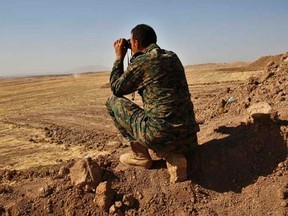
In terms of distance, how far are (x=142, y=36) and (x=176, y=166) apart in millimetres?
1483

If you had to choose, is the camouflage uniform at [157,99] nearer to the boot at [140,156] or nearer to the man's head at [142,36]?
the man's head at [142,36]

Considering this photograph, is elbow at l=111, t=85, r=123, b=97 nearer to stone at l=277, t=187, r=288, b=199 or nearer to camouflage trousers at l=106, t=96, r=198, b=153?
camouflage trousers at l=106, t=96, r=198, b=153

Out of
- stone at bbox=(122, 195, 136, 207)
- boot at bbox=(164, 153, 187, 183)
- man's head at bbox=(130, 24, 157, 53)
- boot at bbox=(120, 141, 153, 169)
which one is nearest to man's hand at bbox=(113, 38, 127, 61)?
man's head at bbox=(130, 24, 157, 53)

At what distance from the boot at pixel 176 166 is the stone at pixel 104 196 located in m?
0.71

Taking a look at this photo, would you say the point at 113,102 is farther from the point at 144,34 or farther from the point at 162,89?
the point at 144,34

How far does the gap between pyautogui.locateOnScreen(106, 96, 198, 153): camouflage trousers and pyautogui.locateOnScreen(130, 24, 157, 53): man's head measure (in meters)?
0.63

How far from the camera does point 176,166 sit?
477 cm

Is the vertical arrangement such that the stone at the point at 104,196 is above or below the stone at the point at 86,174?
below

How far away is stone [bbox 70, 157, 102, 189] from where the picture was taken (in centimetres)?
492

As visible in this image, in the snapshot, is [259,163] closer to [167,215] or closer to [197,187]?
[197,187]

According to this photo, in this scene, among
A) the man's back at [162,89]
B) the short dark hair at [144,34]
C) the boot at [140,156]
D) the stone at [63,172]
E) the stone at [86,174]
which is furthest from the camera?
the stone at [63,172]

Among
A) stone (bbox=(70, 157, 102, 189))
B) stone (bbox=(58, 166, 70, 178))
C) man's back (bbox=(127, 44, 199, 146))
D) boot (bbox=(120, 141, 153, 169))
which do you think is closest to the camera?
man's back (bbox=(127, 44, 199, 146))

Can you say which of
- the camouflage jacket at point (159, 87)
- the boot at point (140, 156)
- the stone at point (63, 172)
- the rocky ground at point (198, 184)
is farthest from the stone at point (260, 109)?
the stone at point (63, 172)

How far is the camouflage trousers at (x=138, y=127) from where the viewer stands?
181 inches
